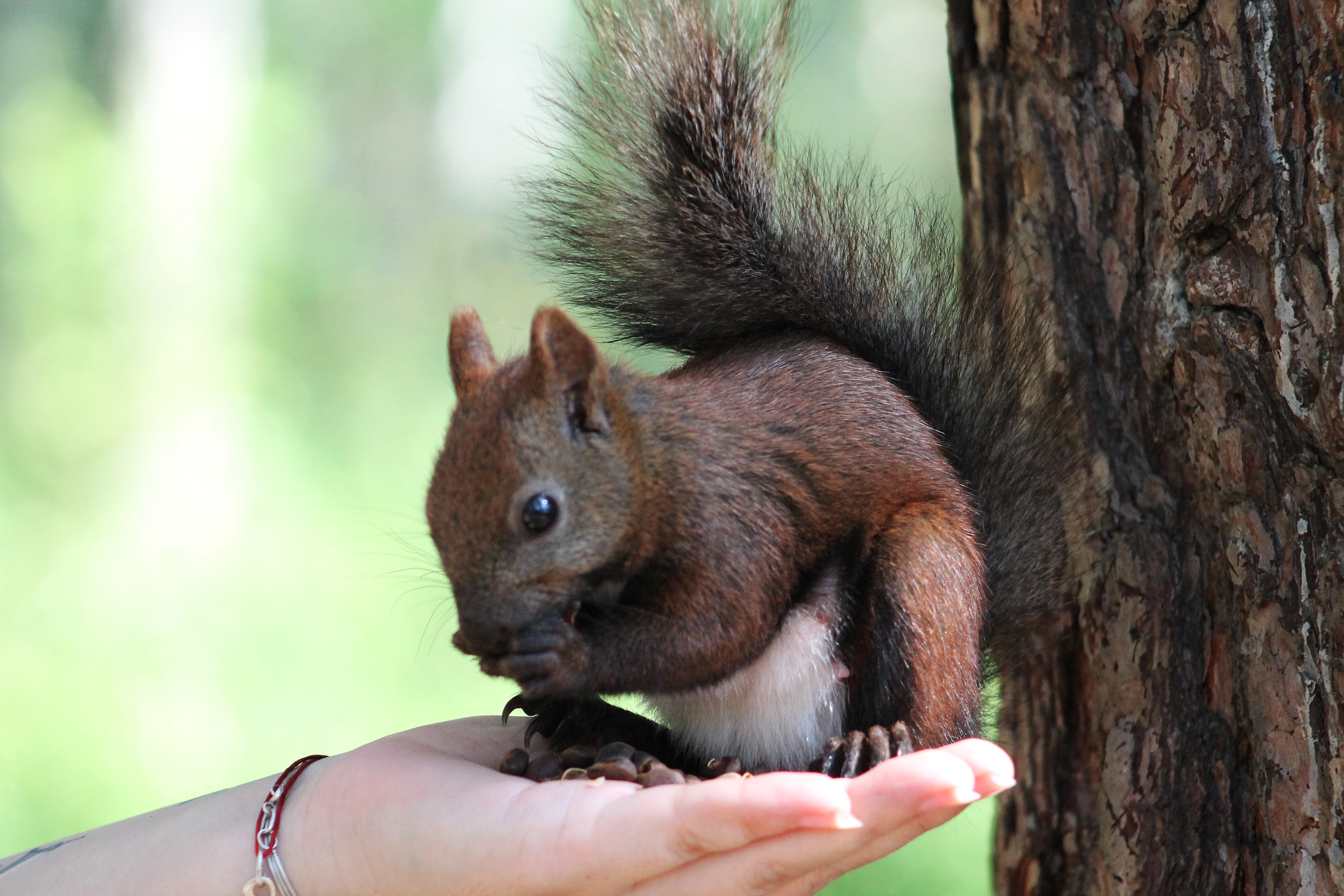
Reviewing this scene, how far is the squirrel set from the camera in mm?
1242

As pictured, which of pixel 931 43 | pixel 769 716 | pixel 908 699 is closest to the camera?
pixel 908 699

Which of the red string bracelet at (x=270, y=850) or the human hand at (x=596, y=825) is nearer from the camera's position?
the human hand at (x=596, y=825)

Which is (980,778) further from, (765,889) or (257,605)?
(257,605)

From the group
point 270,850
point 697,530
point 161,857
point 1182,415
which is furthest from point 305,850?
point 1182,415

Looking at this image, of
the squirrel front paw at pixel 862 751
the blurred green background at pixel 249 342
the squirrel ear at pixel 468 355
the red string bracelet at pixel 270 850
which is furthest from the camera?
the blurred green background at pixel 249 342

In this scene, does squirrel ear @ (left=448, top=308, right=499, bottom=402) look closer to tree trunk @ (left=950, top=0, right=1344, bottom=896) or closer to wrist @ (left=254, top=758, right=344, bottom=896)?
wrist @ (left=254, top=758, right=344, bottom=896)

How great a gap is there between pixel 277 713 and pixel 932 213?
2.64 meters

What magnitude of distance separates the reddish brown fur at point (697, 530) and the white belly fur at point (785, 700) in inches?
0.9

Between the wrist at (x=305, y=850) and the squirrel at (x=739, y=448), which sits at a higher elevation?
the squirrel at (x=739, y=448)

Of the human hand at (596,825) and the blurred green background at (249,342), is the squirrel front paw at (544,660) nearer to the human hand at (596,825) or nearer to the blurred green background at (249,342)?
the human hand at (596,825)

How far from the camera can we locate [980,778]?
2.95ft

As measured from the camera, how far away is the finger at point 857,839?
0.89 meters

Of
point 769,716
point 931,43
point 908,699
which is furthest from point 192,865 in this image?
point 931,43

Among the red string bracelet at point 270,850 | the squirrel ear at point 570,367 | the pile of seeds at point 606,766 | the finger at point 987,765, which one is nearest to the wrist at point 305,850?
the red string bracelet at point 270,850
